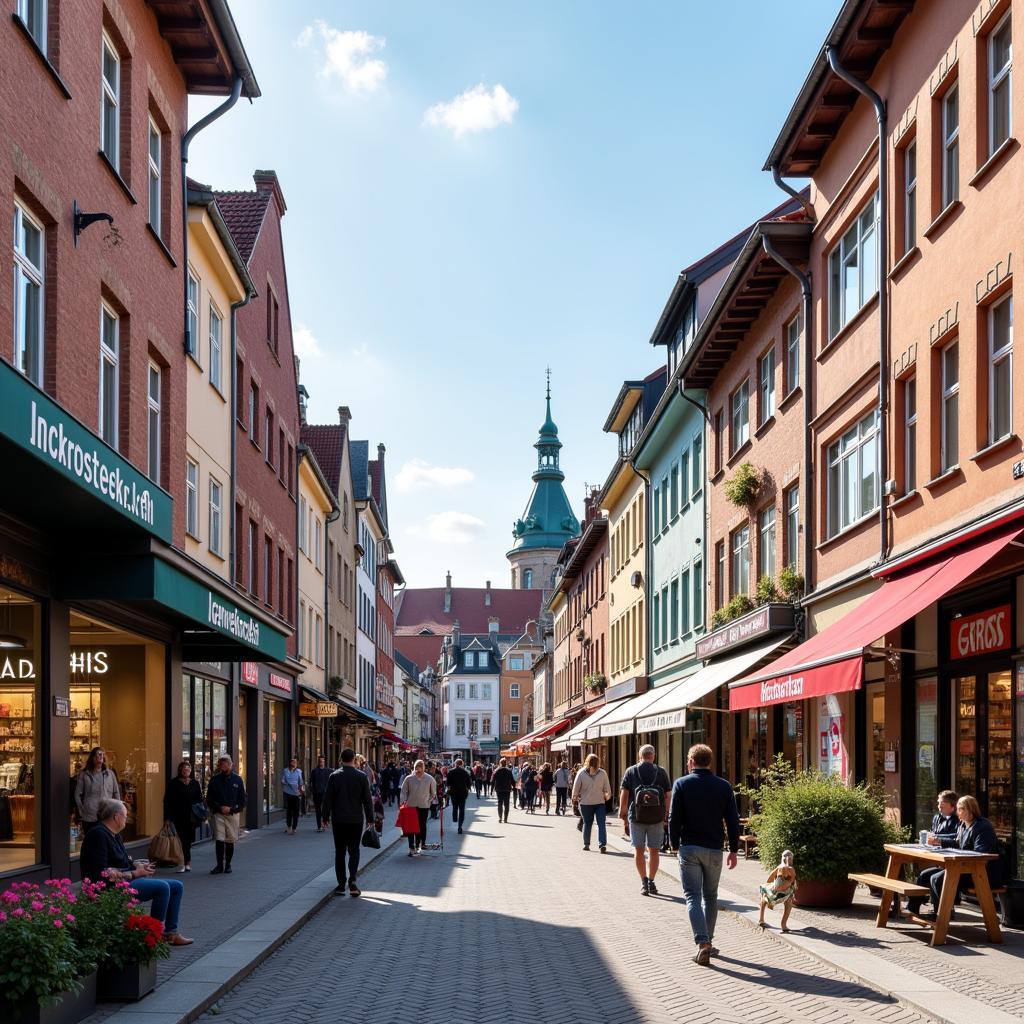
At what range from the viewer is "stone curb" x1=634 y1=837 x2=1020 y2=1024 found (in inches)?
341

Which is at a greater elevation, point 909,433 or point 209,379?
point 209,379

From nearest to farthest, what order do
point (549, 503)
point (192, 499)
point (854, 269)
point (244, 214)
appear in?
point (854, 269) → point (192, 499) → point (244, 214) → point (549, 503)

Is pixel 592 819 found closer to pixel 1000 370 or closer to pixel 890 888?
pixel 890 888

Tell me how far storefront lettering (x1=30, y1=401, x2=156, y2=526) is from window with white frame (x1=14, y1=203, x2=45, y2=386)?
1.56 m

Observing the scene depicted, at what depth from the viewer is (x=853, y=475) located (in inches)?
771

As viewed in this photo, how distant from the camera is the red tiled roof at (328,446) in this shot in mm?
48719

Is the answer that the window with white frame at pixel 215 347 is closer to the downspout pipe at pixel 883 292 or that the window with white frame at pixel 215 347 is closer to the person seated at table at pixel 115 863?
the downspout pipe at pixel 883 292

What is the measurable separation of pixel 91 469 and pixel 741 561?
58.5ft

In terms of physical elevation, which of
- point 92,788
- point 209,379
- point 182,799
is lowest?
point 182,799

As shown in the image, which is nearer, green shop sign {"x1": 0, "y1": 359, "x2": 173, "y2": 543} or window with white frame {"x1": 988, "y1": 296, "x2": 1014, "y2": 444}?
green shop sign {"x1": 0, "y1": 359, "x2": 173, "y2": 543}

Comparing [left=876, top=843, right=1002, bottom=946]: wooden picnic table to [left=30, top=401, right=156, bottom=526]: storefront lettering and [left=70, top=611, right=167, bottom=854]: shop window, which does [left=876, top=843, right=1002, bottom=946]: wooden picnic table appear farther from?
[left=70, top=611, right=167, bottom=854]: shop window

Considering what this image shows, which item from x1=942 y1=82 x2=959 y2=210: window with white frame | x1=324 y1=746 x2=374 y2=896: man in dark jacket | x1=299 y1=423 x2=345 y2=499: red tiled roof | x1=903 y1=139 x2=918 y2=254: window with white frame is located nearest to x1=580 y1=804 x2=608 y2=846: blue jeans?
x1=324 y1=746 x2=374 y2=896: man in dark jacket

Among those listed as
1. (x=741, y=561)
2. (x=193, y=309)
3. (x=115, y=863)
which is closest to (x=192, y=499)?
(x=193, y=309)

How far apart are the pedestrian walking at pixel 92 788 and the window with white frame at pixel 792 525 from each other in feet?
36.7
